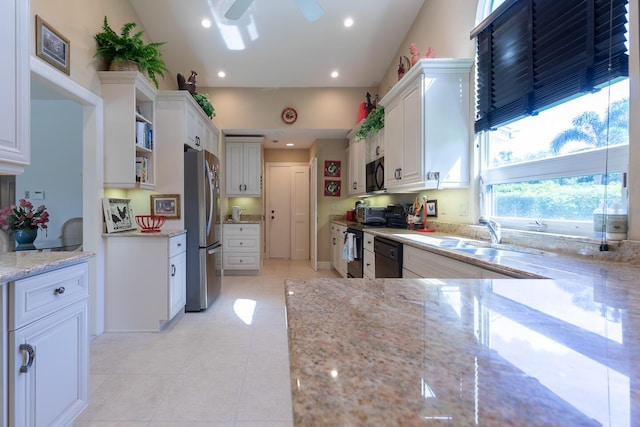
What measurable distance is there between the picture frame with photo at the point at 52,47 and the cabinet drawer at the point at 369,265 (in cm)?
294

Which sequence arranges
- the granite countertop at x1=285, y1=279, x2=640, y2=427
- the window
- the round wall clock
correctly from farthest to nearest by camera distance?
the round wall clock, the window, the granite countertop at x1=285, y1=279, x2=640, y2=427

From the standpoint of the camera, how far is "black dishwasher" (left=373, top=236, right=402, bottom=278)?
242 centimetres

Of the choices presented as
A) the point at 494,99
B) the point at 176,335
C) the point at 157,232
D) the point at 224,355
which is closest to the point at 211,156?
the point at 157,232

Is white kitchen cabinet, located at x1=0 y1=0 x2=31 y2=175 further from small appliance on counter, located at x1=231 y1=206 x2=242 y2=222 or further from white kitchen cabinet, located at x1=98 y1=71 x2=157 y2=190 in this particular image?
small appliance on counter, located at x1=231 y1=206 x2=242 y2=222

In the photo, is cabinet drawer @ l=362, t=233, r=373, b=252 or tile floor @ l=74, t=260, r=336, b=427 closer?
tile floor @ l=74, t=260, r=336, b=427

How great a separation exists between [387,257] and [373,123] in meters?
2.00

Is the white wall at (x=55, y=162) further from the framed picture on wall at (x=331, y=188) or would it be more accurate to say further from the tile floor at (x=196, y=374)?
the framed picture on wall at (x=331, y=188)

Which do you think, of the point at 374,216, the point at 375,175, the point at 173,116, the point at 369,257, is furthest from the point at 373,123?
the point at 173,116

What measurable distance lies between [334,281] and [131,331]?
8.46 feet

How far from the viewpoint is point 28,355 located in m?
1.17

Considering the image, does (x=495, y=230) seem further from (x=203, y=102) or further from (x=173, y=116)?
(x=203, y=102)

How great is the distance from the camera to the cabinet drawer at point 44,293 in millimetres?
1127

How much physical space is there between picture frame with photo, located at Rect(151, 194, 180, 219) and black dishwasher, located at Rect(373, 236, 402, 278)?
2.06m

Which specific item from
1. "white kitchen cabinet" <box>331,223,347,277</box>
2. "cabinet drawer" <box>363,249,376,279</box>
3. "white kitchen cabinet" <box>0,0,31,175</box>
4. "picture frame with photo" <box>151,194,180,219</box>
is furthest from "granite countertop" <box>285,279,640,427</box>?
"white kitchen cabinet" <box>331,223,347,277</box>
